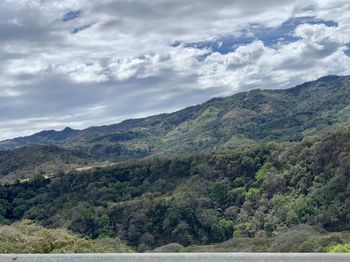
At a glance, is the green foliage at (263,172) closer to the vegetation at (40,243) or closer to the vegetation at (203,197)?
the vegetation at (203,197)

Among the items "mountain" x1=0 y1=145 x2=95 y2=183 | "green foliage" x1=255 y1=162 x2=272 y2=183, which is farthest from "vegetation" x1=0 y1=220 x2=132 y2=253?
"mountain" x1=0 y1=145 x2=95 y2=183

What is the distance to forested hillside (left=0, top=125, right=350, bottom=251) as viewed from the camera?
208 ft

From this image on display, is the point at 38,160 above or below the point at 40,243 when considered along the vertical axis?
above

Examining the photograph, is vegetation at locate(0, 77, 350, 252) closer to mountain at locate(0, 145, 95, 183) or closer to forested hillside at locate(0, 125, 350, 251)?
forested hillside at locate(0, 125, 350, 251)

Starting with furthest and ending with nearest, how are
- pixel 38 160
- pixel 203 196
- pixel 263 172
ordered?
pixel 38 160 → pixel 263 172 → pixel 203 196

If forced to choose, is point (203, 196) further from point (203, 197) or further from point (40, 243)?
point (40, 243)
